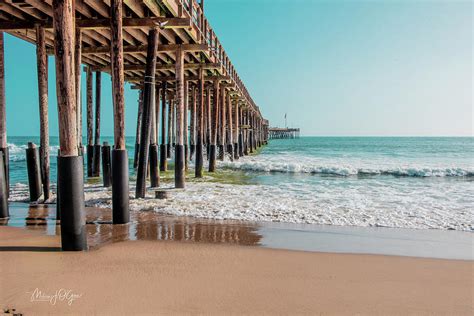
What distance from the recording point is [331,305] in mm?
3020

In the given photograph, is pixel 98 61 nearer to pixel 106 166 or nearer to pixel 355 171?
pixel 106 166

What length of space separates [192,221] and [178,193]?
10.9ft

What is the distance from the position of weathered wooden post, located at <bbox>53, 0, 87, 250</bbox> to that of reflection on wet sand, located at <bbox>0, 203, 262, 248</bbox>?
0.48 metres

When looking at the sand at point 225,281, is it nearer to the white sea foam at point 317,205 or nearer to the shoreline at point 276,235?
the shoreline at point 276,235

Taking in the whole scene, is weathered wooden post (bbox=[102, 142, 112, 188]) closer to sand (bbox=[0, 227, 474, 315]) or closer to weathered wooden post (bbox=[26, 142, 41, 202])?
weathered wooden post (bbox=[26, 142, 41, 202])

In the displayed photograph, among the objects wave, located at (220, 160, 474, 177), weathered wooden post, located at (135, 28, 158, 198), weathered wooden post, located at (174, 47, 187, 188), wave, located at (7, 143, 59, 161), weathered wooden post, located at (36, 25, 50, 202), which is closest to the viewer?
weathered wooden post, located at (36, 25, 50, 202)

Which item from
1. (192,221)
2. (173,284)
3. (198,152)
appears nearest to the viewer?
(173,284)

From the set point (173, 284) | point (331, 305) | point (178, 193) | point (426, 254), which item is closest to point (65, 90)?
point (173, 284)

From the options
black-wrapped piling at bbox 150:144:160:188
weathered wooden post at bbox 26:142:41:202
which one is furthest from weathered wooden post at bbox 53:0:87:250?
black-wrapped piling at bbox 150:144:160:188

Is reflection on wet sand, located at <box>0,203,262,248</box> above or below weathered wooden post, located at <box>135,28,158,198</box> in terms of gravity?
below

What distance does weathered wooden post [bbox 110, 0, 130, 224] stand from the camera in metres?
5.96

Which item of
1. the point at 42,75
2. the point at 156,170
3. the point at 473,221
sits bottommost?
the point at 473,221

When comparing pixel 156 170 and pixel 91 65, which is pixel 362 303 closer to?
pixel 156 170

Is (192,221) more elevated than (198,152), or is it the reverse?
(198,152)
